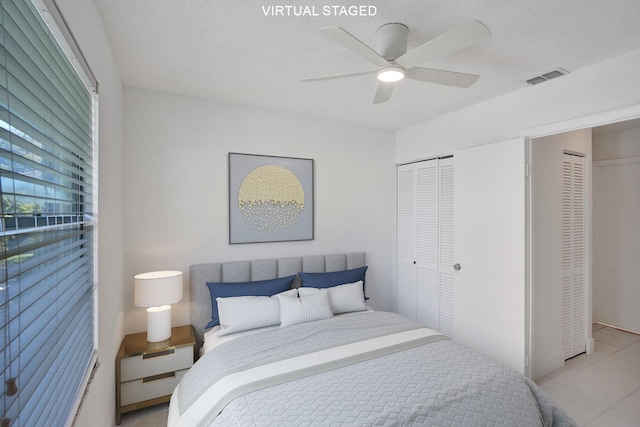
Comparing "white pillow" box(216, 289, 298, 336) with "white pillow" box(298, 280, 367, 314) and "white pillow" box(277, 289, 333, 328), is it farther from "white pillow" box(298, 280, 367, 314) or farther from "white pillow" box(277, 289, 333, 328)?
"white pillow" box(298, 280, 367, 314)

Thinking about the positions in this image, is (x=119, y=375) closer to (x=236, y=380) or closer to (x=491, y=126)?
(x=236, y=380)

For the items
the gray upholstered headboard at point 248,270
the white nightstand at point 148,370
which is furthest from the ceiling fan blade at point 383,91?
the white nightstand at point 148,370

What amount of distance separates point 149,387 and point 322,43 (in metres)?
2.67

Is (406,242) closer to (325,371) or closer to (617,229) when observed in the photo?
(325,371)

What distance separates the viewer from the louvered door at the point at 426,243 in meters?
3.34

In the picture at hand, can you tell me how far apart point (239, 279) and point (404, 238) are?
206 centimetres

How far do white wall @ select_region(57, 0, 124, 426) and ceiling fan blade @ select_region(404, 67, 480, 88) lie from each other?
160 cm

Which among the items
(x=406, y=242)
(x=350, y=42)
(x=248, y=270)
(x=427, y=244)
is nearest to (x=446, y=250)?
(x=427, y=244)

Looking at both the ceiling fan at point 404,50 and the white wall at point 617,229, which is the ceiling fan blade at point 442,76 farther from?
the white wall at point 617,229

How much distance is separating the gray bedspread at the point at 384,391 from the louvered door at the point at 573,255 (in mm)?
1752

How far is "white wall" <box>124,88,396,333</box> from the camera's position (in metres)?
2.67

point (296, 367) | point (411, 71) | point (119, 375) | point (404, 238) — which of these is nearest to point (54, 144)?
point (296, 367)

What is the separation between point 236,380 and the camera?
1.73 meters

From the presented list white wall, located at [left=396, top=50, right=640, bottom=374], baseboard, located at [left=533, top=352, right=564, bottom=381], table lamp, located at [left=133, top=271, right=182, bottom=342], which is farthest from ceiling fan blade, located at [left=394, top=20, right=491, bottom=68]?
baseboard, located at [left=533, top=352, right=564, bottom=381]
